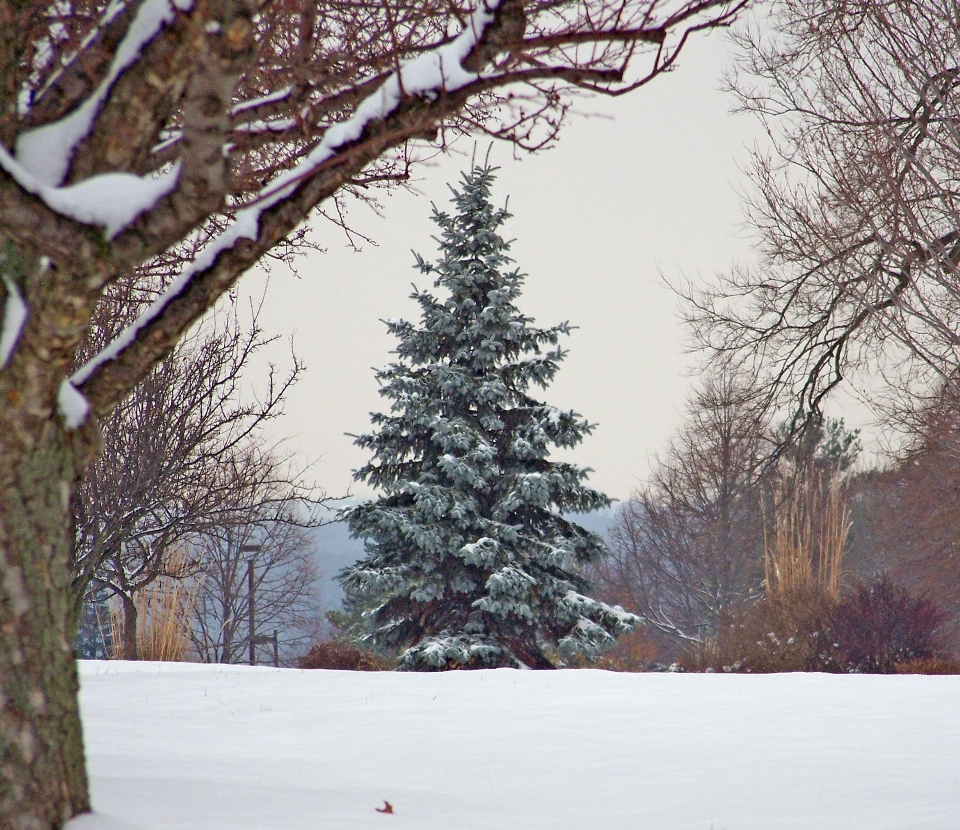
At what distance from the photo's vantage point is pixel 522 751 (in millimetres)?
5238

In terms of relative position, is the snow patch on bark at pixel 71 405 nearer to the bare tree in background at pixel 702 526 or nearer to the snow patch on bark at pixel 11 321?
the snow patch on bark at pixel 11 321

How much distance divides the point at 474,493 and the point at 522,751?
9.41m

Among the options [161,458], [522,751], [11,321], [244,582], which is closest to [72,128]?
[11,321]

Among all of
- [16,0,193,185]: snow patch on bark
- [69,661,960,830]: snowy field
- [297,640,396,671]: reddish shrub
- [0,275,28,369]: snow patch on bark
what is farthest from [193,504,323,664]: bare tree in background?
[16,0,193,185]: snow patch on bark

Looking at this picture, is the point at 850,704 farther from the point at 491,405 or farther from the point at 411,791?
the point at 491,405

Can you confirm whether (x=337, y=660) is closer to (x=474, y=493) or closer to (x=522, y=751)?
(x=474, y=493)

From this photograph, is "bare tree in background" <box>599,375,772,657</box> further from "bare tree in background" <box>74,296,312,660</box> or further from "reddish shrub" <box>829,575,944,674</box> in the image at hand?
"bare tree in background" <box>74,296,312,660</box>

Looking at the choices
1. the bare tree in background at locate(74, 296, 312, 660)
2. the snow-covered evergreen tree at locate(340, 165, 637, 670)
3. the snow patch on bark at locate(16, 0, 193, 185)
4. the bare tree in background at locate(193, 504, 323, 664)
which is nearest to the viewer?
the snow patch on bark at locate(16, 0, 193, 185)

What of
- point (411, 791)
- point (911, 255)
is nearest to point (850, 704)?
point (911, 255)

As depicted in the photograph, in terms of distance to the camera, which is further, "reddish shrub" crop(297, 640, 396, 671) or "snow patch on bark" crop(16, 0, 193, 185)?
"reddish shrub" crop(297, 640, 396, 671)

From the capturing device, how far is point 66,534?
255 centimetres

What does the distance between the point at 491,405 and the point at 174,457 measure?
659 cm

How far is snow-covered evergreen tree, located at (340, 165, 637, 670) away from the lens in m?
13.5

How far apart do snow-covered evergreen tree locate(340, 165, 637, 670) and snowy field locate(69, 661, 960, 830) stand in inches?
187
